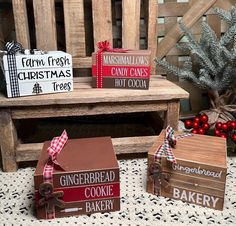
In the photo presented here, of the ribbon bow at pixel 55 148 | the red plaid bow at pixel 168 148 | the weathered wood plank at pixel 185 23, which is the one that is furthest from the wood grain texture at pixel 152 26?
the ribbon bow at pixel 55 148

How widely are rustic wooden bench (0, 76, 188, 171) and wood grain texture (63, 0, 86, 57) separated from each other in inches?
10.8

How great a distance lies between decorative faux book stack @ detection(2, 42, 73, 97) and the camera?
105cm

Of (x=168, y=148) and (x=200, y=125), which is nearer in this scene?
(x=168, y=148)

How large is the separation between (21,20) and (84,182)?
2.51ft

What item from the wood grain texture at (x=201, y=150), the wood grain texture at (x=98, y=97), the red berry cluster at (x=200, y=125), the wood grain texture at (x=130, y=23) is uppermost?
the wood grain texture at (x=130, y=23)

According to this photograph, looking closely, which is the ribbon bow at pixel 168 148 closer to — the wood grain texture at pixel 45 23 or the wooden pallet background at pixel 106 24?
the wooden pallet background at pixel 106 24

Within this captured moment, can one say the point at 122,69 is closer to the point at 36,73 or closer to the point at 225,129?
the point at 36,73

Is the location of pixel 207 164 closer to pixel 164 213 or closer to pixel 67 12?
pixel 164 213

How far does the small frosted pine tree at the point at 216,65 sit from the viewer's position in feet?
4.32

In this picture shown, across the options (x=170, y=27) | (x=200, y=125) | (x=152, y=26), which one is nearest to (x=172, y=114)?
(x=200, y=125)

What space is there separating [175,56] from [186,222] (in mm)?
888

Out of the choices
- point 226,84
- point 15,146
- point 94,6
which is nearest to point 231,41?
point 226,84

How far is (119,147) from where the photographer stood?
3.82 feet

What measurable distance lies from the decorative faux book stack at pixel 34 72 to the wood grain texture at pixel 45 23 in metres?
0.24
